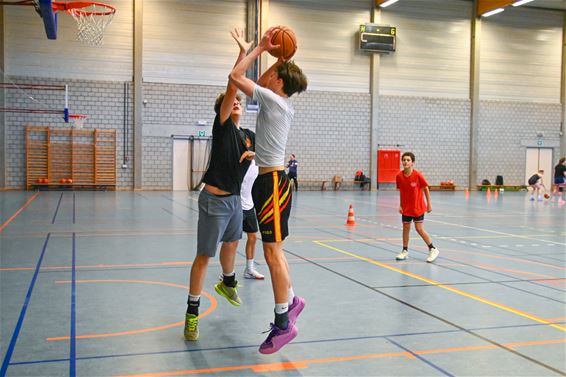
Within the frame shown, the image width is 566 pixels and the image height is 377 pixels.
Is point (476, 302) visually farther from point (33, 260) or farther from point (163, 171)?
point (163, 171)

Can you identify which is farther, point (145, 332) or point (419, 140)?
point (419, 140)

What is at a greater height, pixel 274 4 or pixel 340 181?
pixel 274 4

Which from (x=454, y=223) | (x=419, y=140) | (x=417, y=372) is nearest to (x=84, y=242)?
(x=417, y=372)

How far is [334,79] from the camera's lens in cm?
2952

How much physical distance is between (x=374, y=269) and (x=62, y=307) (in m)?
3.93

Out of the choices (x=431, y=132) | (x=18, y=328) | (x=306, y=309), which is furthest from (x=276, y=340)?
(x=431, y=132)

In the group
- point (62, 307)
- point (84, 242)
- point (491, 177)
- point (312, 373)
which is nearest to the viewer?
point (312, 373)

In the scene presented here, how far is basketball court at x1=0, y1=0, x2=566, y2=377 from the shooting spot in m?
4.31

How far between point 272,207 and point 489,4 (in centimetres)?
2975

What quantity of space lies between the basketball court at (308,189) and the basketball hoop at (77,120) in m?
0.29

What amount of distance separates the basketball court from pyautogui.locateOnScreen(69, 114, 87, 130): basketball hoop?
0.29 m

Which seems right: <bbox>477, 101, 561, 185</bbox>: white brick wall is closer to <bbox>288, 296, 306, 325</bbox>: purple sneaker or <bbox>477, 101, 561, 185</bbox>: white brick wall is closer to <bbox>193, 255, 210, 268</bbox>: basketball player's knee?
<bbox>288, 296, 306, 325</bbox>: purple sneaker

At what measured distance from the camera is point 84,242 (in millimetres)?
9648

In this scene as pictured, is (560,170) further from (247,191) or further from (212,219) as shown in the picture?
(212,219)
